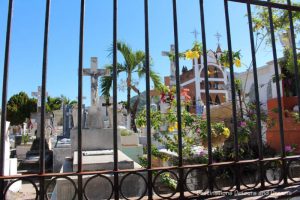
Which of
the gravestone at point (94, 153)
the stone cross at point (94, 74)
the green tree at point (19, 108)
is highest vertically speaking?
the green tree at point (19, 108)

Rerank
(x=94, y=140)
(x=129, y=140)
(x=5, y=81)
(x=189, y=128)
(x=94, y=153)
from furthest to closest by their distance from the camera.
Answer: (x=129, y=140) < (x=94, y=140) < (x=94, y=153) < (x=189, y=128) < (x=5, y=81)

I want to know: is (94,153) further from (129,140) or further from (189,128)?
(129,140)

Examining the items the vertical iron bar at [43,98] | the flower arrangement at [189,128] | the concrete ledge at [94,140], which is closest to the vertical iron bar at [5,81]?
the vertical iron bar at [43,98]

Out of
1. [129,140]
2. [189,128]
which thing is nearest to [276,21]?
[189,128]

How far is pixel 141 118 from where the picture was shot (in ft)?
17.1

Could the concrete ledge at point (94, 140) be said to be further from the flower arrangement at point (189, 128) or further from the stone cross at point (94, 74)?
the stone cross at point (94, 74)

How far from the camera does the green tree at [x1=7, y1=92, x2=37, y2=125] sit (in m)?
35.1

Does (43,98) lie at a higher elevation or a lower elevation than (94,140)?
higher

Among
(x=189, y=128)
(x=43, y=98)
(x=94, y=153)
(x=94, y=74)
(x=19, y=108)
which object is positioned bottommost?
(x=94, y=153)

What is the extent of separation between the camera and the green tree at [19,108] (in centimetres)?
3506

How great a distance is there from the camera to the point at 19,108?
35.9 metres

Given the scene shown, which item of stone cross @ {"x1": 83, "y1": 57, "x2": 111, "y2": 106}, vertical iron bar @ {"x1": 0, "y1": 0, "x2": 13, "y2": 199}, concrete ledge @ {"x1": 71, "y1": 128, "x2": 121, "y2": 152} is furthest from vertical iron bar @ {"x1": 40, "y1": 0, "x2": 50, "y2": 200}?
stone cross @ {"x1": 83, "y1": 57, "x2": 111, "y2": 106}

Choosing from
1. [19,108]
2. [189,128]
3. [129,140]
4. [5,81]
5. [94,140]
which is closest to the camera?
[5,81]

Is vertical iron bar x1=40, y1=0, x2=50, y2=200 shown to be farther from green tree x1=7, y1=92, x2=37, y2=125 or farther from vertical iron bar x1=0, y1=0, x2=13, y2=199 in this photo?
green tree x1=7, y1=92, x2=37, y2=125
